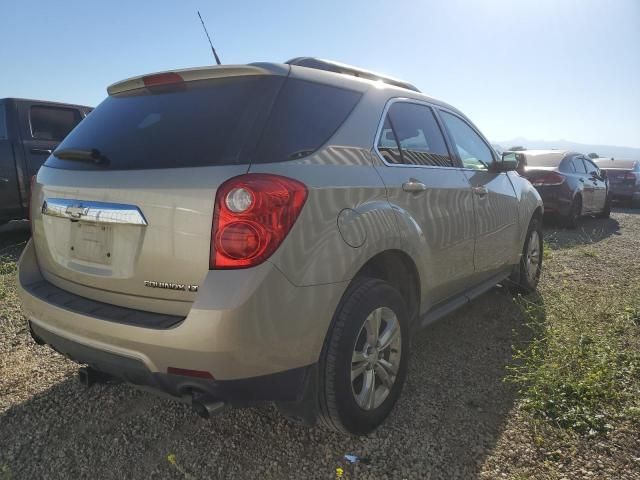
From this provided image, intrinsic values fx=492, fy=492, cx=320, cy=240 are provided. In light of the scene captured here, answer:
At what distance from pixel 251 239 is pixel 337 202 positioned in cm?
45

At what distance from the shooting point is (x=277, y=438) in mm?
2391

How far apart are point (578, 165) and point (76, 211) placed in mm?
9571

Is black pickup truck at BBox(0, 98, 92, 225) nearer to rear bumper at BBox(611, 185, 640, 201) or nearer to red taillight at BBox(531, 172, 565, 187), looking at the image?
red taillight at BBox(531, 172, 565, 187)

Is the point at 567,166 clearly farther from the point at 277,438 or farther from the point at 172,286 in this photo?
the point at 172,286

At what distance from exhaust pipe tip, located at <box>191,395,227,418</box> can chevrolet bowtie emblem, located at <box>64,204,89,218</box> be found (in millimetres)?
898

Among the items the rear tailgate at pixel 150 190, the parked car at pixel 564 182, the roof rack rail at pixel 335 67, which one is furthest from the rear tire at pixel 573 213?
the rear tailgate at pixel 150 190

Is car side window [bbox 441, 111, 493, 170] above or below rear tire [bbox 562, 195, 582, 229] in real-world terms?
above

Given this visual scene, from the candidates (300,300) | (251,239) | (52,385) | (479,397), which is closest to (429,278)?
(479,397)

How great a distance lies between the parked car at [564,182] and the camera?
8469 millimetres

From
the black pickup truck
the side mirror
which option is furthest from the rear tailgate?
the black pickup truck

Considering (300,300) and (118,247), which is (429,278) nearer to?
(300,300)

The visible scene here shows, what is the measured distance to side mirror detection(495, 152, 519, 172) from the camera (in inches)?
150

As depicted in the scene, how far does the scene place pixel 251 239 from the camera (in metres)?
1.77

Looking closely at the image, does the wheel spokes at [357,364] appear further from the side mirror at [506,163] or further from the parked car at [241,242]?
the side mirror at [506,163]
